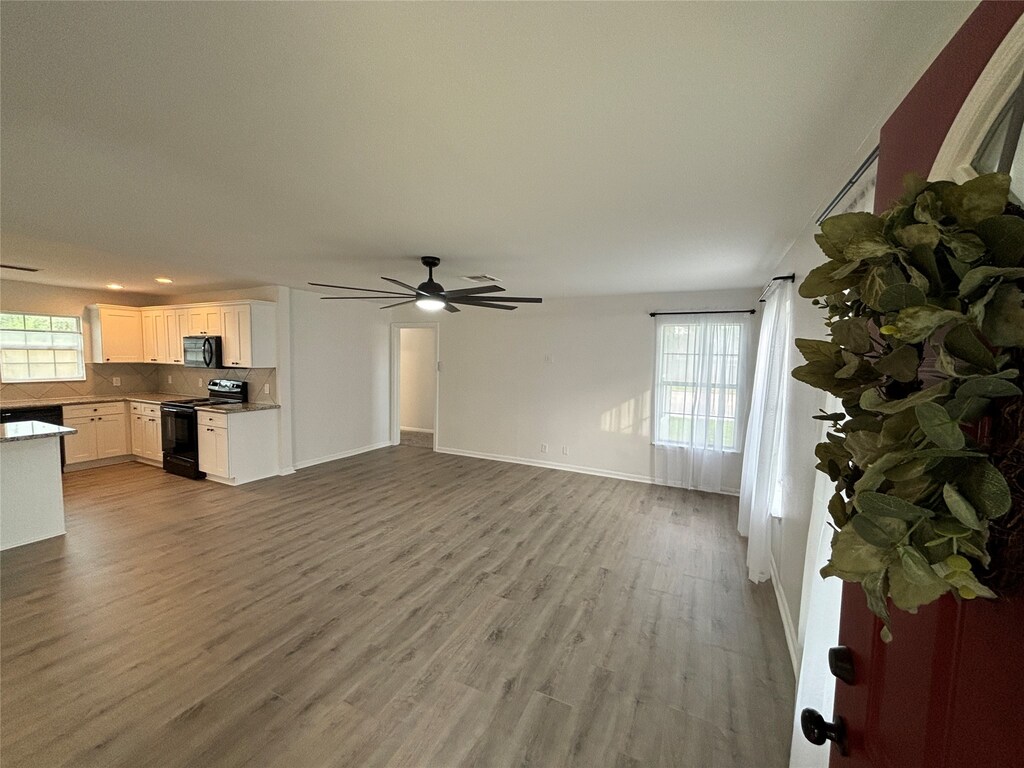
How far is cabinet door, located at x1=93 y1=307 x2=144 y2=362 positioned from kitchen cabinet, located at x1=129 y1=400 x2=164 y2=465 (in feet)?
2.51

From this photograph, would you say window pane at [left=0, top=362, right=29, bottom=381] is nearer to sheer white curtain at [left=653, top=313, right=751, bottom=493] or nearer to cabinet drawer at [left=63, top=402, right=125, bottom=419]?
cabinet drawer at [left=63, top=402, right=125, bottom=419]

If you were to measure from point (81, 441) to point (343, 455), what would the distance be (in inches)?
129

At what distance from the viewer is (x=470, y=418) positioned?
6.76 metres

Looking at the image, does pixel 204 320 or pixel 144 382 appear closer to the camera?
pixel 204 320

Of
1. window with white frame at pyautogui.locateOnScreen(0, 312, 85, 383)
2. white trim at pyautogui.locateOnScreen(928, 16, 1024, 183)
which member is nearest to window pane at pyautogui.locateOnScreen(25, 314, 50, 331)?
window with white frame at pyautogui.locateOnScreen(0, 312, 85, 383)

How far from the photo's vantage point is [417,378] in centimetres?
891

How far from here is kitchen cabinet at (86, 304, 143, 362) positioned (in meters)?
5.85

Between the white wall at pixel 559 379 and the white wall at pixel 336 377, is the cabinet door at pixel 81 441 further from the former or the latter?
the white wall at pixel 559 379

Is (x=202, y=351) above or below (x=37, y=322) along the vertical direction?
below

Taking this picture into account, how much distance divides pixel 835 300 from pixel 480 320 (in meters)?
6.03

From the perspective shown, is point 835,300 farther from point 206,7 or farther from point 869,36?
point 206,7

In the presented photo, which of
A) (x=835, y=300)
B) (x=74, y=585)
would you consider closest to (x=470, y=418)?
(x=74, y=585)

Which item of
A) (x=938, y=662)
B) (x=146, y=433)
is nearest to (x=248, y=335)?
(x=146, y=433)

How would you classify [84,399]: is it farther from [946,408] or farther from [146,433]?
[946,408]
